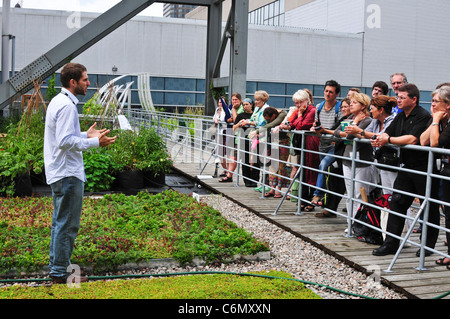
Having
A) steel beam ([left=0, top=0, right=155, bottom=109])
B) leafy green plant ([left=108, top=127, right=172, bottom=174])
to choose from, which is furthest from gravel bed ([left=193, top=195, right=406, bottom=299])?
steel beam ([left=0, top=0, right=155, bottom=109])

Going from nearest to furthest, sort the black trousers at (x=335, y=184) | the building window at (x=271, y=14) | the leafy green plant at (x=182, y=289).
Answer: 1. the leafy green plant at (x=182, y=289)
2. the black trousers at (x=335, y=184)
3. the building window at (x=271, y=14)

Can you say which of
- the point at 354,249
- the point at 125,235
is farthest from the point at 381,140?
the point at 125,235

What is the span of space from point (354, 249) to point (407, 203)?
78 centimetres

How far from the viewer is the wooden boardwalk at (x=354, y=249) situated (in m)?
4.54

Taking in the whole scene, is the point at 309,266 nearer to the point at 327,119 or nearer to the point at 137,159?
the point at 327,119

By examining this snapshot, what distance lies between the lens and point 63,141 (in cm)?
429

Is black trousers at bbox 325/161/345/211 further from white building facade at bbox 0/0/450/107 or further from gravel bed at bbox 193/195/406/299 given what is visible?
white building facade at bbox 0/0/450/107

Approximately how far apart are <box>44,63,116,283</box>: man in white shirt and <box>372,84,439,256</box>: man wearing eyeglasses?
288 cm

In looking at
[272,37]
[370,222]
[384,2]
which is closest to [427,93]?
[384,2]

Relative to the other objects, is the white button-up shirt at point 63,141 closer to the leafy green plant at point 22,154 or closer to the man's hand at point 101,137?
the man's hand at point 101,137

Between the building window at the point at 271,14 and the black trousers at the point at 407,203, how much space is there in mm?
42463

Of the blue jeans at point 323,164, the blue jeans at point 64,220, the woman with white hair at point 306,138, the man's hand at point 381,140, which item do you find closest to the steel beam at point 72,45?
the woman with white hair at point 306,138

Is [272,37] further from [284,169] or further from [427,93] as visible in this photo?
[284,169]
